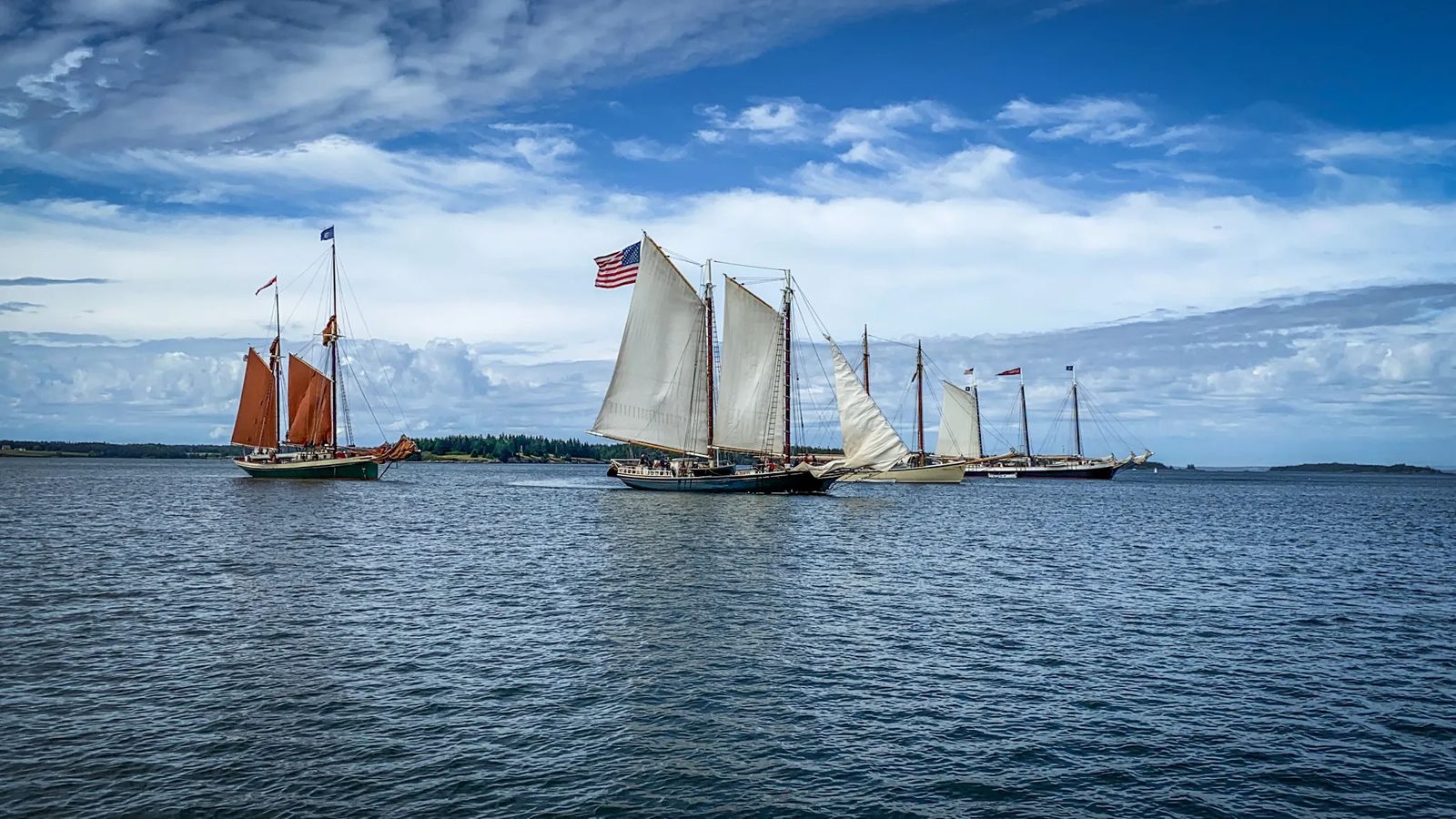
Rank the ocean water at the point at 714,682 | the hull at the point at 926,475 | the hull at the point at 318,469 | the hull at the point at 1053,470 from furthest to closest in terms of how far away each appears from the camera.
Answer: the hull at the point at 1053,470, the hull at the point at 926,475, the hull at the point at 318,469, the ocean water at the point at 714,682

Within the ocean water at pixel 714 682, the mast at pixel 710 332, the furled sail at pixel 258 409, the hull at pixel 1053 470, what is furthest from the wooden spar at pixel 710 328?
the hull at pixel 1053 470

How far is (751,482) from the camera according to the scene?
9512cm

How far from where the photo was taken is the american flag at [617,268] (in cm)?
8688

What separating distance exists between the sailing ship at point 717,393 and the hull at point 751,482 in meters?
0.11

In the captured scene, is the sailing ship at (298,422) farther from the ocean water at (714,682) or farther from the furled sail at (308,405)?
the ocean water at (714,682)

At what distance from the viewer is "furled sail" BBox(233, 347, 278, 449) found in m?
132

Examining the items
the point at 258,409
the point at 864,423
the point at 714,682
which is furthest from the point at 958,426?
the point at 714,682

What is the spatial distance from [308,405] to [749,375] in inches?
2680

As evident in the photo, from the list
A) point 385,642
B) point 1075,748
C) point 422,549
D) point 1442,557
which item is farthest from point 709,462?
point 1075,748

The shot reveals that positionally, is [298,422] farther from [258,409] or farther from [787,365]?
[787,365]

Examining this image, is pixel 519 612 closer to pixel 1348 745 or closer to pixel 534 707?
pixel 534 707

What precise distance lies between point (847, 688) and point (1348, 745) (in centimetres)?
1035

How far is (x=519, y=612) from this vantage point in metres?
32.5

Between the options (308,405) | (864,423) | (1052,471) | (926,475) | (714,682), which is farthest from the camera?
(1052,471)
